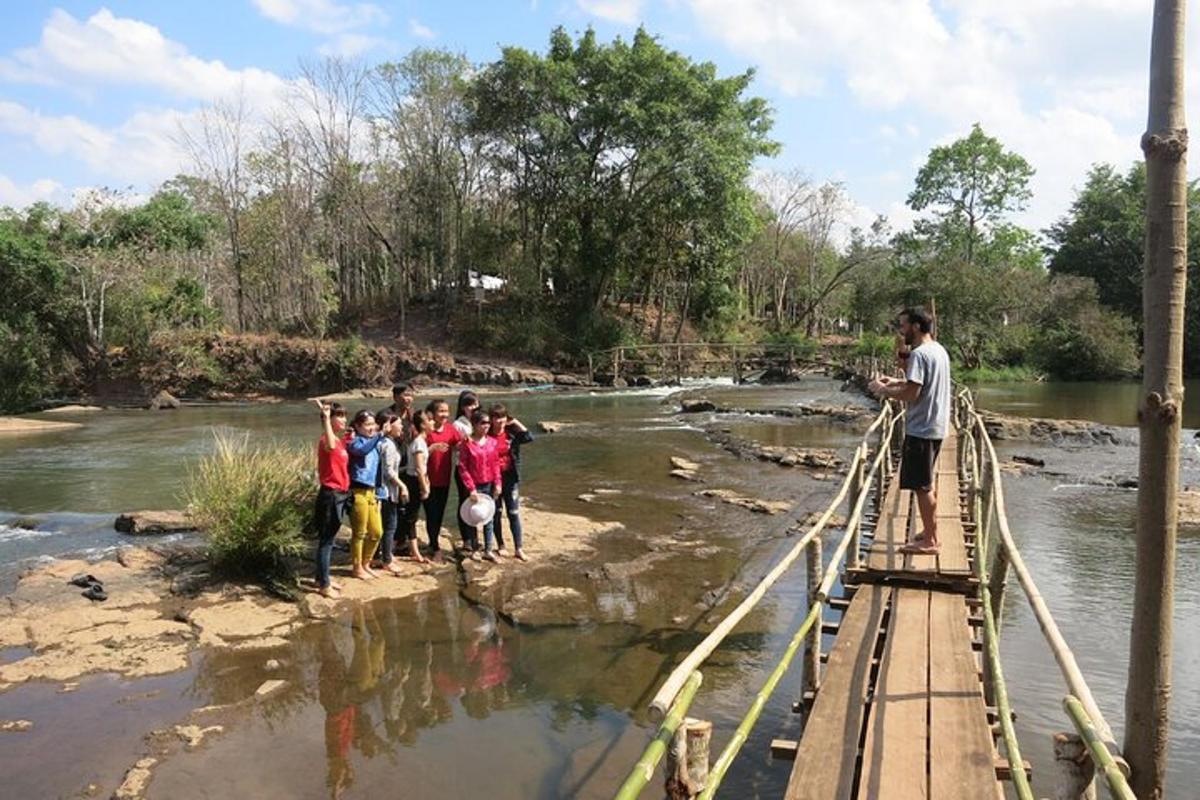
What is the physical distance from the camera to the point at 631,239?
41469 millimetres

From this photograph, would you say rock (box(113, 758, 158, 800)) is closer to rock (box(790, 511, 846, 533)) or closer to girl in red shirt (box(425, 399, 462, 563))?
girl in red shirt (box(425, 399, 462, 563))

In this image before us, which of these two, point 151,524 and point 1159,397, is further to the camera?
point 151,524

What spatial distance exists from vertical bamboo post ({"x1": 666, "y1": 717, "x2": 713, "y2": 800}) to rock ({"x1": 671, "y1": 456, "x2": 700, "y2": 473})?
12.4m

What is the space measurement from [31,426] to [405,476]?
20595 millimetres

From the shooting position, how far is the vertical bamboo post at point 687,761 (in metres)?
2.87

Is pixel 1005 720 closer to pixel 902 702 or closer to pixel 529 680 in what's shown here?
pixel 902 702

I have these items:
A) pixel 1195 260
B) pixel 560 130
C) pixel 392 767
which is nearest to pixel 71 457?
pixel 392 767

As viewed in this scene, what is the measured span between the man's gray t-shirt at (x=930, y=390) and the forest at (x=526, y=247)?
28.3 metres

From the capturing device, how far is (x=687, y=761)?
9.78 ft

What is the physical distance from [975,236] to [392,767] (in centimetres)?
5213

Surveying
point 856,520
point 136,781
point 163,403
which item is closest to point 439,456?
point 856,520

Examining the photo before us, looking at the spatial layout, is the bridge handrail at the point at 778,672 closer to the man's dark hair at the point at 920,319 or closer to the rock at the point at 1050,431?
the man's dark hair at the point at 920,319

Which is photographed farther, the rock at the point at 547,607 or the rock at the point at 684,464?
the rock at the point at 684,464

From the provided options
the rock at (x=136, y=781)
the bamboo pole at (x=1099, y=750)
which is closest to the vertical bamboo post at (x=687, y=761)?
the bamboo pole at (x=1099, y=750)
